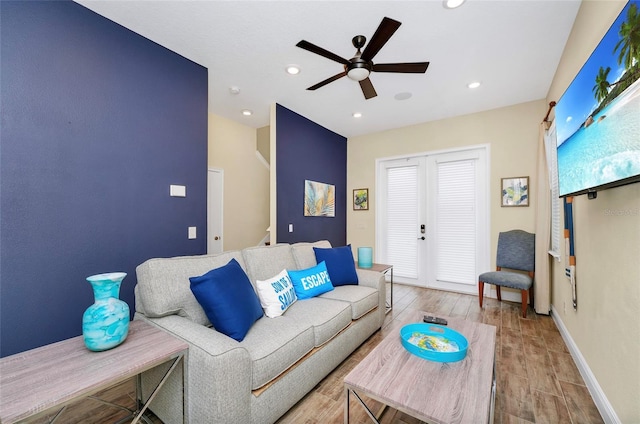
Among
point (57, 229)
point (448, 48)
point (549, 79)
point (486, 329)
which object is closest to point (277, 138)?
point (448, 48)

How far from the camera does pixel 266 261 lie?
2395 millimetres

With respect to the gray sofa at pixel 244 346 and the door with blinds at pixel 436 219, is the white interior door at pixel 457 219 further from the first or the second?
the gray sofa at pixel 244 346

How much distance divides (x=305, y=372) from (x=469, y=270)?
3.54m

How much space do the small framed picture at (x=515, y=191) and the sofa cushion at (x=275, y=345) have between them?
144 inches

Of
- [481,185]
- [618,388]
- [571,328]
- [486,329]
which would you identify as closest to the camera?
[618,388]

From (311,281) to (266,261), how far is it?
18.7 inches

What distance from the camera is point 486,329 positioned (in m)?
1.91

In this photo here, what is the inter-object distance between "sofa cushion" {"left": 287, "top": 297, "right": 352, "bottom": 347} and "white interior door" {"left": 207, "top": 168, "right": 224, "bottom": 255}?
2477 mm

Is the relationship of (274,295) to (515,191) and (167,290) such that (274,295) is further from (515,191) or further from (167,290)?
(515,191)

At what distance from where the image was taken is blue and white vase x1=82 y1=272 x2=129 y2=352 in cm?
125

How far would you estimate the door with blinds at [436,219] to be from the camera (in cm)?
419

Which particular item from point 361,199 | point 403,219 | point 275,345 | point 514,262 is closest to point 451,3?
point 275,345

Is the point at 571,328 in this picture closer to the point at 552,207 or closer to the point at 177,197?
the point at 552,207

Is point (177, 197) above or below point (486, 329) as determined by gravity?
above
